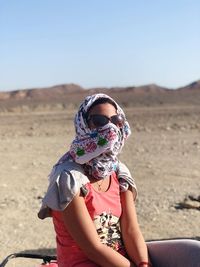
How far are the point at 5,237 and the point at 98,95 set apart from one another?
3.49 metres

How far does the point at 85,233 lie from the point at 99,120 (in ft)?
1.83

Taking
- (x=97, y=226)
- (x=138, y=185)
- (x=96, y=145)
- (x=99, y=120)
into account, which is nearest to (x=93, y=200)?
(x=97, y=226)

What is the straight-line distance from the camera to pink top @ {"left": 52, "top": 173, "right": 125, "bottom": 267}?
3211mm

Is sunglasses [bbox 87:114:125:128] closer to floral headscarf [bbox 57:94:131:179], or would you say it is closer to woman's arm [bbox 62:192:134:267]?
floral headscarf [bbox 57:94:131:179]

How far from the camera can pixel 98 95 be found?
3.31 m

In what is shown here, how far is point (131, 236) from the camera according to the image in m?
3.39

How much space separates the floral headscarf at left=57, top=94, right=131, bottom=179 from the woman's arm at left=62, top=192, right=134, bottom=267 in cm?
20

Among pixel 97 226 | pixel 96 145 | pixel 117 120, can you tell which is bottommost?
pixel 97 226

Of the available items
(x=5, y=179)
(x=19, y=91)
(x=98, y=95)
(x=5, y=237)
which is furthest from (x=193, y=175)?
(x=19, y=91)

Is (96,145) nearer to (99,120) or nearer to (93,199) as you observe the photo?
(99,120)

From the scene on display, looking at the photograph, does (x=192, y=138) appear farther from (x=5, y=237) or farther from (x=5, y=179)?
(x=5, y=237)

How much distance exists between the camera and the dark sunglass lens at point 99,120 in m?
3.21

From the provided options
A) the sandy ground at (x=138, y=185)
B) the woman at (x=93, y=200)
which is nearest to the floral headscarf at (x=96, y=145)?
the woman at (x=93, y=200)

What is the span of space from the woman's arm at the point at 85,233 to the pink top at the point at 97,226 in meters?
0.07
